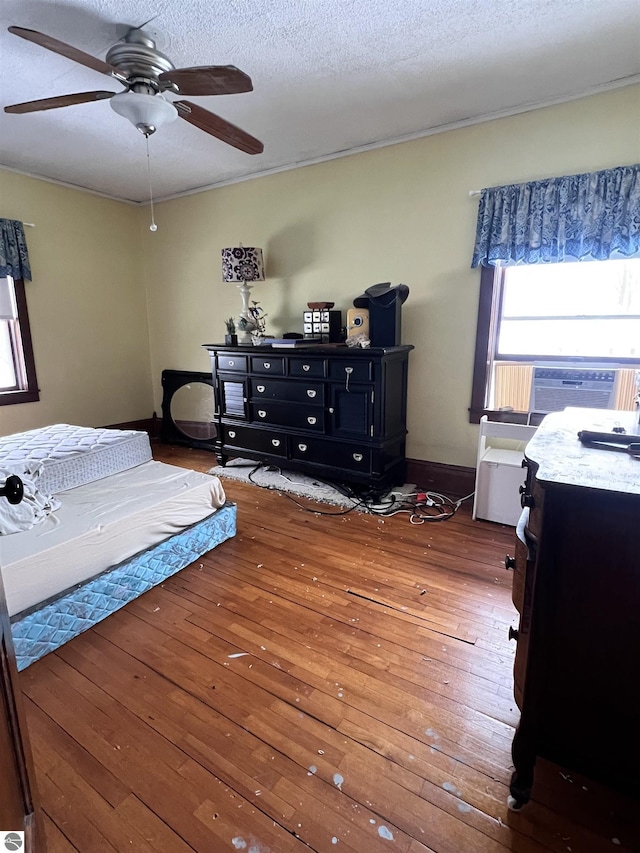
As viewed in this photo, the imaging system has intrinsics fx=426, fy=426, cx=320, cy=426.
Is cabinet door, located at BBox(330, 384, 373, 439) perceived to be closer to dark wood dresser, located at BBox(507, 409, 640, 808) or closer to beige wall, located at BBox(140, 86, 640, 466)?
beige wall, located at BBox(140, 86, 640, 466)

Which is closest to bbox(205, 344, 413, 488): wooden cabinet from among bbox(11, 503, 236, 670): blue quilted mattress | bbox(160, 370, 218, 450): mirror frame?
bbox(160, 370, 218, 450): mirror frame

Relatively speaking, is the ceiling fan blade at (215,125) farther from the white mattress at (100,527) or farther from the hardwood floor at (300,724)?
the hardwood floor at (300,724)

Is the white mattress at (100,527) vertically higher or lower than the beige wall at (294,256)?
lower

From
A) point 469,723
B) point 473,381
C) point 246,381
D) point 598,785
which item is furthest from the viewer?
point 246,381

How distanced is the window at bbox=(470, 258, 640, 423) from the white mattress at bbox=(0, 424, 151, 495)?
2436mm

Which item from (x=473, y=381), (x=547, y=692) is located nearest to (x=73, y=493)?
(x=547, y=692)

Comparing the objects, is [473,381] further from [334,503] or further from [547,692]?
[547,692]

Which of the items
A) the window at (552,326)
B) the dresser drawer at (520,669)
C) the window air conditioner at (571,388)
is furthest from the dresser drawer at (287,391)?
the dresser drawer at (520,669)

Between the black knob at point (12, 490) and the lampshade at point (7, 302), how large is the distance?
3.79 metres

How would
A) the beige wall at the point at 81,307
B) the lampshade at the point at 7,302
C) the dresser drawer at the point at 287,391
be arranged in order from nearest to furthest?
the dresser drawer at the point at 287,391, the lampshade at the point at 7,302, the beige wall at the point at 81,307

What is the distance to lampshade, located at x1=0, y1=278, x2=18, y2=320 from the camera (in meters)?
3.73

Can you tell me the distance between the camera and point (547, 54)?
2191 mm

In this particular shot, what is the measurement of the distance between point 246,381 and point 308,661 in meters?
2.47

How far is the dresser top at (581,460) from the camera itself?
0.97 metres
